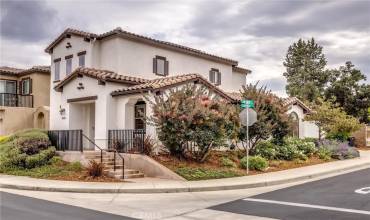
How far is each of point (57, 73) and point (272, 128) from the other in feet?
48.1

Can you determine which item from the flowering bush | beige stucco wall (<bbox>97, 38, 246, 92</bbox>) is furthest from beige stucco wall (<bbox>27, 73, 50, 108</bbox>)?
the flowering bush

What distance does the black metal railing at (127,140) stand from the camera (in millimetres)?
18562

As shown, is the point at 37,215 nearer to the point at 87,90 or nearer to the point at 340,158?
the point at 87,90

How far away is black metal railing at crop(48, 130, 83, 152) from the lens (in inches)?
777

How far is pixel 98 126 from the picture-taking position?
21.6 metres

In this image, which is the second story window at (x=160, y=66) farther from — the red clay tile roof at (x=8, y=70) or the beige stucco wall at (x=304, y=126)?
the red clay tile roof at (x=8, y=70)

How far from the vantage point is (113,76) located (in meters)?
21.7

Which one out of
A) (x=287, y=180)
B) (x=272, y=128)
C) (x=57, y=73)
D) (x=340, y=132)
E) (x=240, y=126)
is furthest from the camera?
(x=340, y=132)

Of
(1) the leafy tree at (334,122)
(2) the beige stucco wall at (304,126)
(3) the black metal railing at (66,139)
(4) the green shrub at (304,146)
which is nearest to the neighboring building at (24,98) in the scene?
(3) the black metal railing at (66,139)

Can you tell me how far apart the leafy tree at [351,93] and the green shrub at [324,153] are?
56.5 feet

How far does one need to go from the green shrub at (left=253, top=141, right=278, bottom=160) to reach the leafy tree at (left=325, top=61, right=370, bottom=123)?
68.9 ft

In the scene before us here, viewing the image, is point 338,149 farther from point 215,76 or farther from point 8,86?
point 8,86

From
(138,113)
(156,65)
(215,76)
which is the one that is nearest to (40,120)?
(156,65)

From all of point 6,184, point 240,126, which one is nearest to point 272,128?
point 240,126
